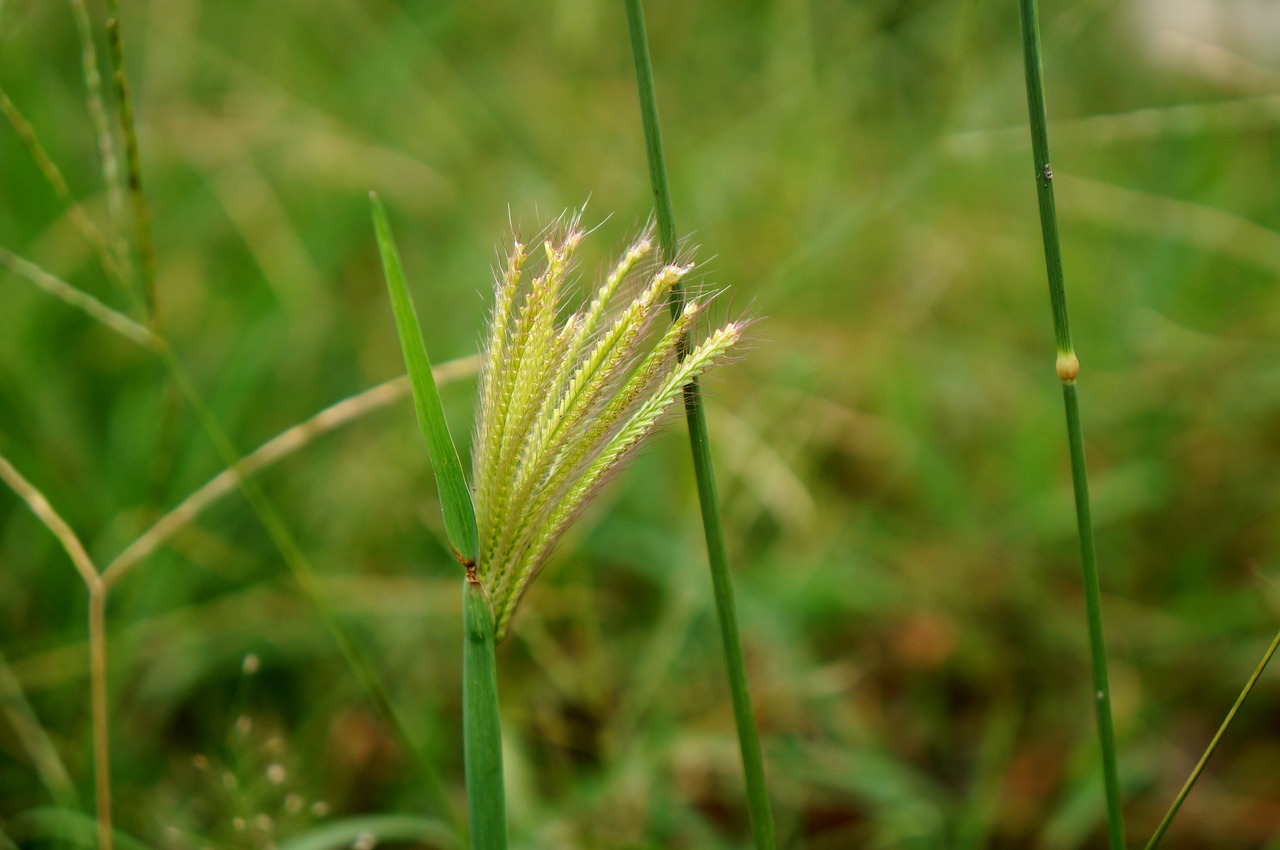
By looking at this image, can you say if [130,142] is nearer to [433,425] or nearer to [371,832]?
[433,425]

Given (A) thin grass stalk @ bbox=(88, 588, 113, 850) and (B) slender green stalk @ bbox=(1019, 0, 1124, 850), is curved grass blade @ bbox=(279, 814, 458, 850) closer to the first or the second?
(A) thin grass stalk @ bbox=(88, 588, 113, 850)

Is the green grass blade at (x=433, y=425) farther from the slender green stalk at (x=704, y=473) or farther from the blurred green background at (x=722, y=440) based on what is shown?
the blurred green background at (x=722, y=440)

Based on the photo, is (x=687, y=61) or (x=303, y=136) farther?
(x=687, y=61)

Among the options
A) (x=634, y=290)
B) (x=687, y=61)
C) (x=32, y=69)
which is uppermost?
(x=687, y=61)

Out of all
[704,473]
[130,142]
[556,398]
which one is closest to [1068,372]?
[704,473]

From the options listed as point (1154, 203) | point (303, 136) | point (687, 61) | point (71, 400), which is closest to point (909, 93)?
point (687, 61)

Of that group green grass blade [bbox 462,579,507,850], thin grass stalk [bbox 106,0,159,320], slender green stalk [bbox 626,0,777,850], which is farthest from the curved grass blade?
thin grass stalk [bbox 106,0,159,320]

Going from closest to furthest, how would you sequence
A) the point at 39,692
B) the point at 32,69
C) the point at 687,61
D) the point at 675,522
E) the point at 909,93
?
the point at 39,692 < the point at 675,522 < the point at 32,69 < the point at 909,93 < the point at 687,61

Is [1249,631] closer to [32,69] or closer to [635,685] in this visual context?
[635,685]
